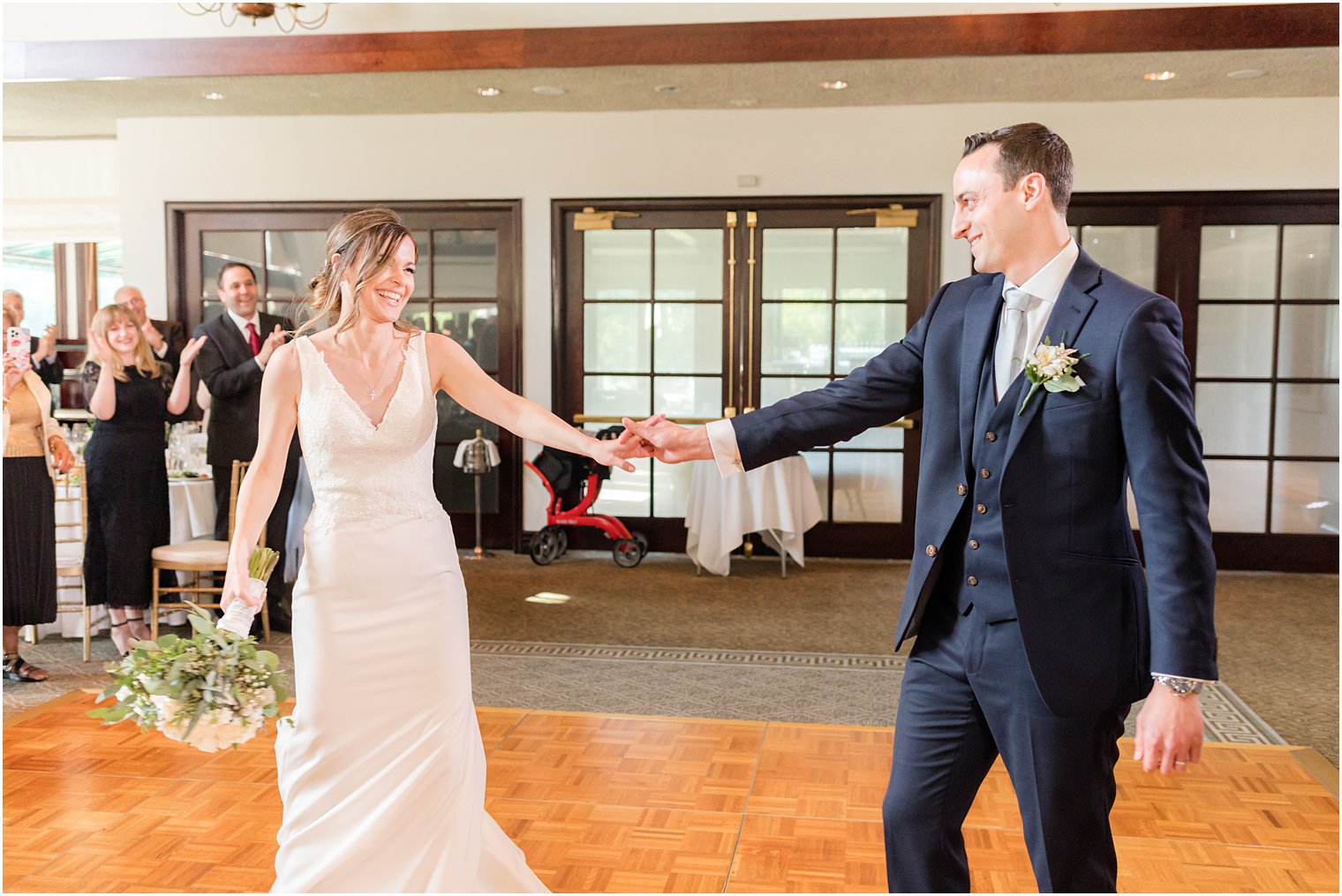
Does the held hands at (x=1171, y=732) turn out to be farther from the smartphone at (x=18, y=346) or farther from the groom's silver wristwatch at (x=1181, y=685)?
the smartphone at (x=18, y=346)

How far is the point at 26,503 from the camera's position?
16.5ft

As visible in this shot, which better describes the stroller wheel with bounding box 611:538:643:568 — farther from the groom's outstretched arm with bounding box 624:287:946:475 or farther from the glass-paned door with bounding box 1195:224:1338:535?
the groom's outstretched arm with bounding box 624:287:946:475

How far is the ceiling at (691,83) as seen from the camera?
21.0 feet

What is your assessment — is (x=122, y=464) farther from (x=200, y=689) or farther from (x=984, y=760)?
(x=984, y=760)

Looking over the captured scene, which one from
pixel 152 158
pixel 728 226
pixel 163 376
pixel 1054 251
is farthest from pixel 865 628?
pixel 152 158

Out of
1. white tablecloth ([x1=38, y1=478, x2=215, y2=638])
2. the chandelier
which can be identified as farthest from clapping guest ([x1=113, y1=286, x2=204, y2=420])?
the chandelier

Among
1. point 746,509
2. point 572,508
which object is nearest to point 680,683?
point 746,509

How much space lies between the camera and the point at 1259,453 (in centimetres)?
767

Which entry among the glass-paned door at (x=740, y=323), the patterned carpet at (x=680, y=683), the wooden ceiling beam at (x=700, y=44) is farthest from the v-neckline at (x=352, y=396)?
the glass-paned door at (x=740, y=323)

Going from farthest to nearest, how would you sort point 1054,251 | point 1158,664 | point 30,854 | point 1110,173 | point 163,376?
1. point 1110,173
2. point 163,376
3. point 30,854
4. point 1054,251
5. point 1158,664

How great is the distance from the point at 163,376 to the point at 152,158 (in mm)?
3561

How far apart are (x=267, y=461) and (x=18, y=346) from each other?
2.99m

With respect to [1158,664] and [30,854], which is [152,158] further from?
[1158,664]

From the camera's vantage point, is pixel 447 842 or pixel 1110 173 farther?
pixel 1110 173
